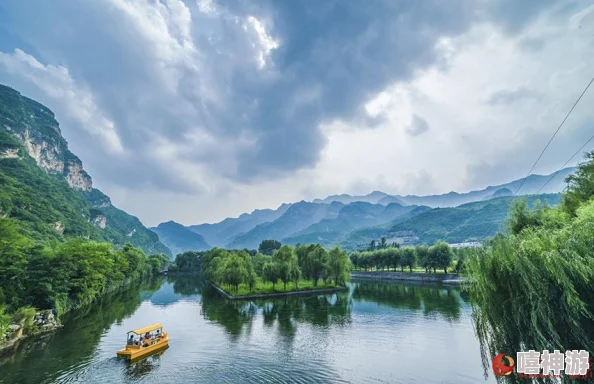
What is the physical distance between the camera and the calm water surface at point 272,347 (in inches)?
824

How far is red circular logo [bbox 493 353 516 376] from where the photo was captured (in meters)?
11.0

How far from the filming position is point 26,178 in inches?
4946

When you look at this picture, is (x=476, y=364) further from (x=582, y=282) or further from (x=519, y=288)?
(x=582, y=282)

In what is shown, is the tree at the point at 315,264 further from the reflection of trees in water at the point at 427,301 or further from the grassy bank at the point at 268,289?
the reflection of trees in water at the point at 427,301

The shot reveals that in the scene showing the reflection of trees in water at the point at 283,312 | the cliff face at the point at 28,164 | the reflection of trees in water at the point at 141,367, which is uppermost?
the cliff face at the point at 28,164

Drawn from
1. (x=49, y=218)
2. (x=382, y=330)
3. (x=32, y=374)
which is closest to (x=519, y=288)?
(x=382, y=330)

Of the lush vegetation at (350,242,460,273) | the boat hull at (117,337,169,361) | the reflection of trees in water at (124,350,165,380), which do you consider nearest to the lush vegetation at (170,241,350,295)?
the lush vegetation at (350,242,460,273)

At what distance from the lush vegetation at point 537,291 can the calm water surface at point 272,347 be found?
35.3ft

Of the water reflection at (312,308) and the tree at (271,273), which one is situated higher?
the tree at (271,273)

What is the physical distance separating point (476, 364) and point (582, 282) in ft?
56.0

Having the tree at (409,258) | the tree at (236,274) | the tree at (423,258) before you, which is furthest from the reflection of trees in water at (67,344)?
the tree at (409,258)

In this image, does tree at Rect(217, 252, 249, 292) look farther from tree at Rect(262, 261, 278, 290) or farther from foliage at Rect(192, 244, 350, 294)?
tree at Rect(262, 261, 278, 290)

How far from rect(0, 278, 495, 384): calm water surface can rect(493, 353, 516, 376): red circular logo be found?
10001mm

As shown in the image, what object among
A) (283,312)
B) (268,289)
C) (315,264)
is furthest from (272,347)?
(315,264)
